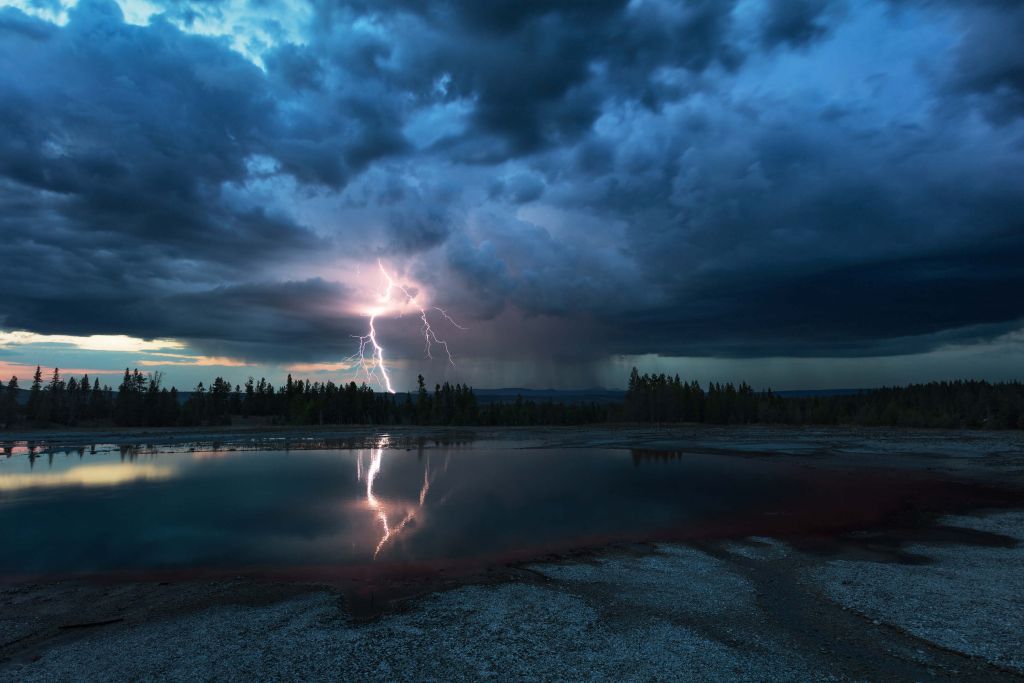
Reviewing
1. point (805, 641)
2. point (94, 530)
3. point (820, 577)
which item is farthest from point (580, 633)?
point (94, 530)

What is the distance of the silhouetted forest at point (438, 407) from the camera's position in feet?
363

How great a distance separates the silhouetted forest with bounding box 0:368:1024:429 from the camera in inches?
4360

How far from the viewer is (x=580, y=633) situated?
38.4 ft

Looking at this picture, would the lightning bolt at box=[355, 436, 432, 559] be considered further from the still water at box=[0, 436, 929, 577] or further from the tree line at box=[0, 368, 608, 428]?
the tree line at box=[0, 368, 608, 428]

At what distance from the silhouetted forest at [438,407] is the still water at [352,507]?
66030mm

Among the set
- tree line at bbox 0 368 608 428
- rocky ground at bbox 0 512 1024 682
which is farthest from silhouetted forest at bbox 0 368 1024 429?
rocky ground at bbox 0 512 1024 682

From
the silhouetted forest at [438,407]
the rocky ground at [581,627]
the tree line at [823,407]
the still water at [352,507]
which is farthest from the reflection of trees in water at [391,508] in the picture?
the tree line at [823,407]

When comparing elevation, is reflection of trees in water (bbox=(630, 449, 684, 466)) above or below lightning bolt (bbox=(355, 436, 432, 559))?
above

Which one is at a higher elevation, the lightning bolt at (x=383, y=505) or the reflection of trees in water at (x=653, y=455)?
the reflection of trees in water at (x=653, y=455)

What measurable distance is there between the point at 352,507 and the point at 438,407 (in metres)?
103

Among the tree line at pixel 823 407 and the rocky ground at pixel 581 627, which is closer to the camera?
the rocky ground at pixel 581 627

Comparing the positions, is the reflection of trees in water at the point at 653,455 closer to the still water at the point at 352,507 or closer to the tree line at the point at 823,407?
the still water at the point at 352,507

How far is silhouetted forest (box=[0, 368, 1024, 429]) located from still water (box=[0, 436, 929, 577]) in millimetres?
66030

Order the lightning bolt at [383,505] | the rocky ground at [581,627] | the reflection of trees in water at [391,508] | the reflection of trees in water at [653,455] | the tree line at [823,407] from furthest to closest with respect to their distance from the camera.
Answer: the tree line at [823,407]
the reflection of trees in water at [653,455]
the reflection of trees in water at [391,508]
the lightning bolt at [383,505]
the rocky ground at [581,627]
